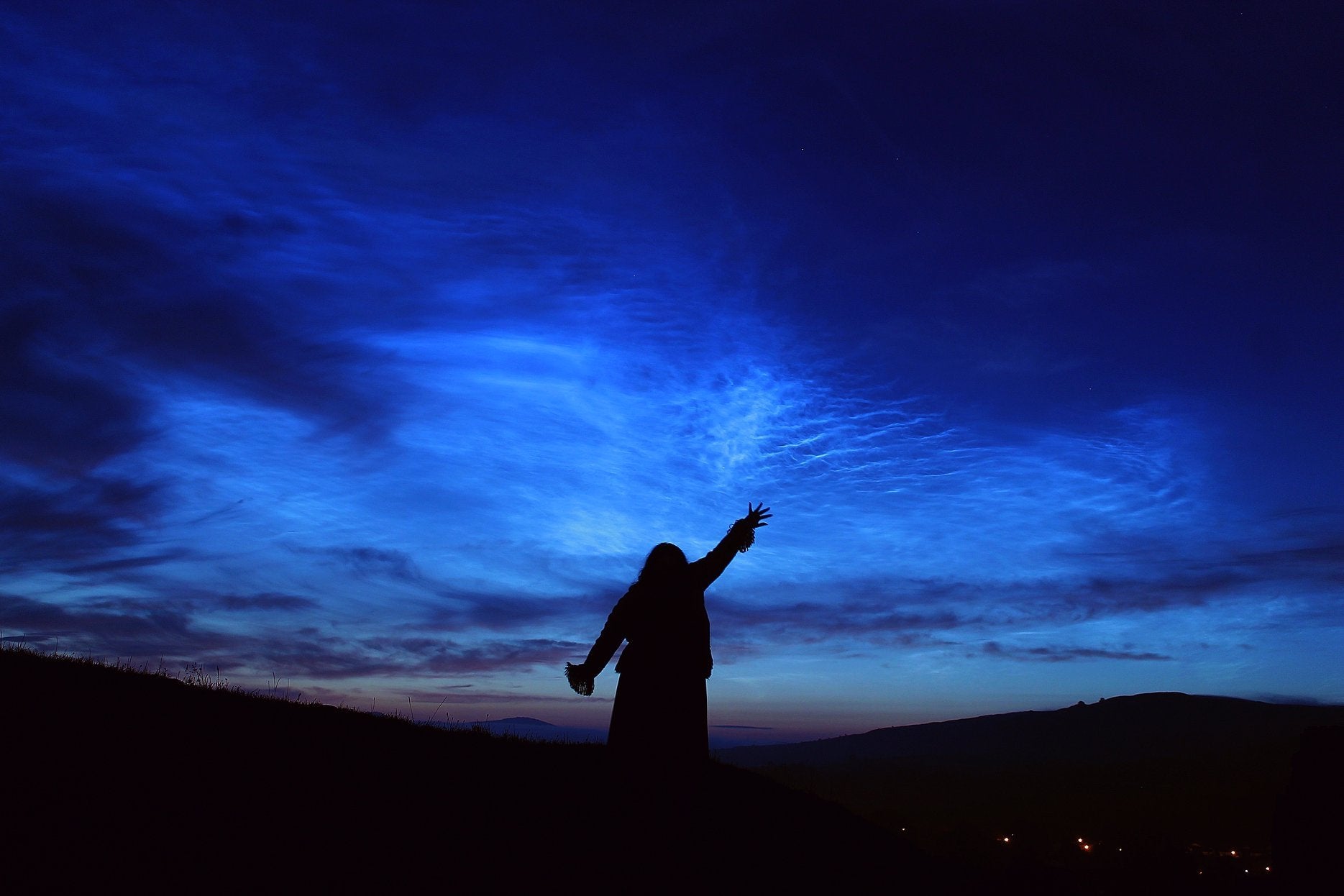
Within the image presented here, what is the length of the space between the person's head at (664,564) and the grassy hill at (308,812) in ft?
8.48

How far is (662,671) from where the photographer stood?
973 cm

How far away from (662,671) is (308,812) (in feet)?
13.3

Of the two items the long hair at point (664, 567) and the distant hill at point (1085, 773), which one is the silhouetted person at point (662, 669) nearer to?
the long hair at point (664, 567)

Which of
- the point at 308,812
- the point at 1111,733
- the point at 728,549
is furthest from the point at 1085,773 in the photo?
the point at 308,812

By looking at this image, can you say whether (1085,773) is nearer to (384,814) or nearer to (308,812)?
(384,814)

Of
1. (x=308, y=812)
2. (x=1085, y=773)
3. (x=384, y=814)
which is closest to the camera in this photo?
(x=308, y=812)

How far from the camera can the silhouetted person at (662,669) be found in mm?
9625

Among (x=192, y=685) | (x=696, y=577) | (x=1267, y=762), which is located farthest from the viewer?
(x=1267, y=762)

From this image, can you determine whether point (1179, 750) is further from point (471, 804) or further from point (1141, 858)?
point (471, 804)

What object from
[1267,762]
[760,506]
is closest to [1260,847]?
[1267,762]

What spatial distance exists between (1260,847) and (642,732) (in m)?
104

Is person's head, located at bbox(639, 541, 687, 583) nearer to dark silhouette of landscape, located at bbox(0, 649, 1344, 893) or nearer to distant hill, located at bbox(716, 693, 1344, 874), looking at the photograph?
dark silhouette of landscape, located at bbox(0, 649, 1344, 893)

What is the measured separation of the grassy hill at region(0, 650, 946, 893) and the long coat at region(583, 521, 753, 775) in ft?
1.88

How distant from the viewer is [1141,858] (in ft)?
95.1
